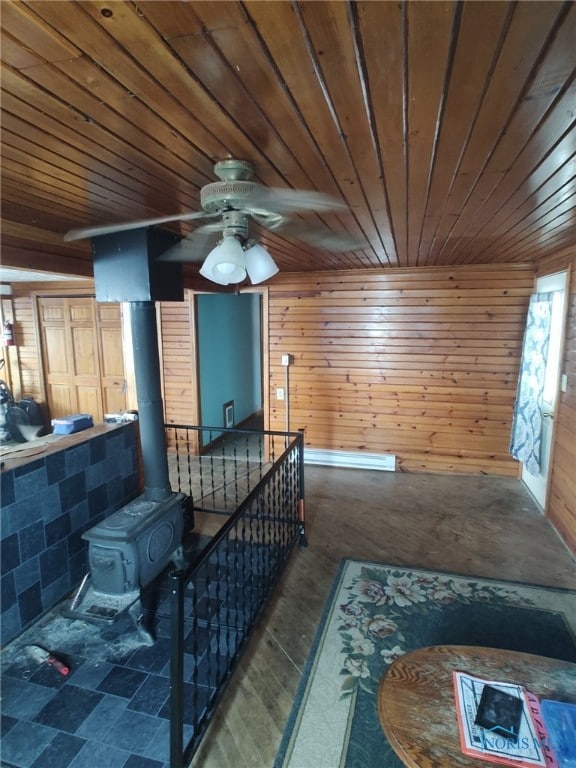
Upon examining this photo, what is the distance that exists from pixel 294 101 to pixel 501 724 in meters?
2.07

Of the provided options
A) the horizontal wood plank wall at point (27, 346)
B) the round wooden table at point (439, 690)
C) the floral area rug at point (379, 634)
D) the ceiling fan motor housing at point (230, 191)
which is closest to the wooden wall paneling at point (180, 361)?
the horizontal wood plank wall at point (27, 346)

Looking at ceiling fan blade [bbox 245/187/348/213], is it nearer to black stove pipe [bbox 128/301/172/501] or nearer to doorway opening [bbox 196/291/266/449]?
black stove pipe [bbox 128/301/172/501]

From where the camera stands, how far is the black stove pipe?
8.69 ft

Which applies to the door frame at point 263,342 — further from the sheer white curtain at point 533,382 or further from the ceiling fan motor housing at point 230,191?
the ceiling fan motor housing at point 230,191

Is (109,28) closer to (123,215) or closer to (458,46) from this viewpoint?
(458,46)

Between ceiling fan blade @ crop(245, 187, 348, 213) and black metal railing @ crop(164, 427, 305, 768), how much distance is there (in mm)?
1361

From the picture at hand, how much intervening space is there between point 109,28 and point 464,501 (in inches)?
172

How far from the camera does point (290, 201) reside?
1678 mm

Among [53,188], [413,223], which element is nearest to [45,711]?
[53,188]

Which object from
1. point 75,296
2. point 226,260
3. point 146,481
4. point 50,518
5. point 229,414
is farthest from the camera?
point 229,414

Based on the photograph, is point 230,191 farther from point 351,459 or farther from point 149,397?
point 351,459

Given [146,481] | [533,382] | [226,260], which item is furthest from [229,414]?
[226,260]

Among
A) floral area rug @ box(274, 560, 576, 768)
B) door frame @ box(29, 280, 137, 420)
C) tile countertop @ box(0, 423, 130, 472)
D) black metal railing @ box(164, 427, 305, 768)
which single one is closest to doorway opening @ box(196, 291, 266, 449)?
door frame @ box(29, 280, 137, 420)

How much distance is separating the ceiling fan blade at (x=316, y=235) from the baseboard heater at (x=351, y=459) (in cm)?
259
